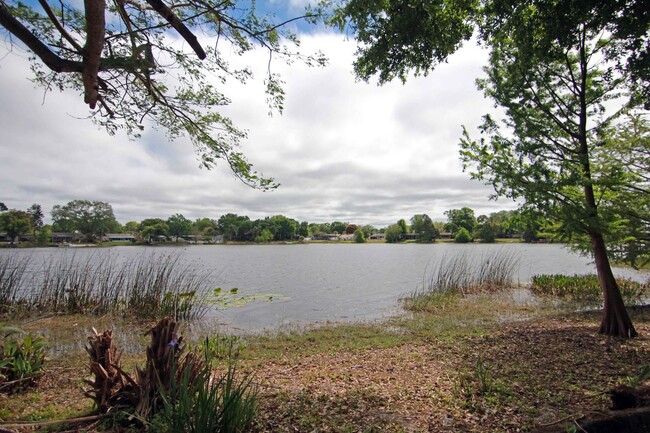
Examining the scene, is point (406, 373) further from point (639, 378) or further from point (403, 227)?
point (403, 227)

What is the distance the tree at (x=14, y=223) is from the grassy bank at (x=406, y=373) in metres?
55.6

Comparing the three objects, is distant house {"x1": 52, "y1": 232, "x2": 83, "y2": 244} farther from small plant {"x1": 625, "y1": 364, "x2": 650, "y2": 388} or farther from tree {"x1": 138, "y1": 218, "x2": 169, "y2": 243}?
small plant {"x1": 625, "y1": 364, "x2": 650, "y2": 388}

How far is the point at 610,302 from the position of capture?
7023 mm

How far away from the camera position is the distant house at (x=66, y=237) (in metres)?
69.4

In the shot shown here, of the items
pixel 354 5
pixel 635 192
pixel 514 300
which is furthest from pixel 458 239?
pixel 354 5

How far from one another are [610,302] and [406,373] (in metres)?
5.04

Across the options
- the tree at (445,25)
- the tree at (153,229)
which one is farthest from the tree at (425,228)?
the tree at (445,25)

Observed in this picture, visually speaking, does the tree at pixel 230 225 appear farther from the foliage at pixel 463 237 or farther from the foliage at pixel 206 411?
the foliage at pixel 206 411

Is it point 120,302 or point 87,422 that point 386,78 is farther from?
point 120,302

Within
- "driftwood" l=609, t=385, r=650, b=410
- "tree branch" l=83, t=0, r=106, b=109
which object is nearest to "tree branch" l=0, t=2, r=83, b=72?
"tree branch" l=83, t=0, r=106, b=109

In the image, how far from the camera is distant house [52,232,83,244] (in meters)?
69.4

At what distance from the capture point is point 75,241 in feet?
232

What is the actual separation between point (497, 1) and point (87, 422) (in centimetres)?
618

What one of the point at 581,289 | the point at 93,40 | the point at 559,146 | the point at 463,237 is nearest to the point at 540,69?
the point at 559,146
